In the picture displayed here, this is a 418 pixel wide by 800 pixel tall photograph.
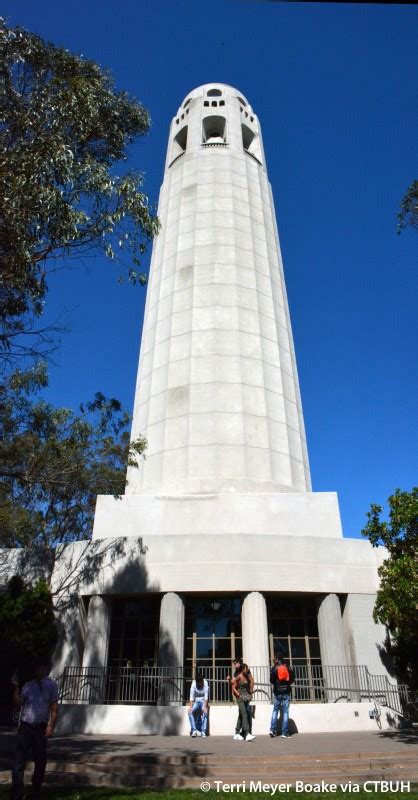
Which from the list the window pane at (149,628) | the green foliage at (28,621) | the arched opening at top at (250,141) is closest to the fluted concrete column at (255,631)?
the window pane at (149,628)

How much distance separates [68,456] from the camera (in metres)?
19.4

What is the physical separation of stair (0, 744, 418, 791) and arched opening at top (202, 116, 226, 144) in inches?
1290

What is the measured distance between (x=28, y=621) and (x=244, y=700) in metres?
8.13

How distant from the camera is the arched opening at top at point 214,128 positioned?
34625 millimetres

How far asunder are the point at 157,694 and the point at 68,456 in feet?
27.4

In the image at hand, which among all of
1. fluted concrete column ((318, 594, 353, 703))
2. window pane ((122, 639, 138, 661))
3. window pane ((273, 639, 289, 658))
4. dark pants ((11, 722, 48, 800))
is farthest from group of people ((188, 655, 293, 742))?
dark pants ((11, 722, 48, 800))

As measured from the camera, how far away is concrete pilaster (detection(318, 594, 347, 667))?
17094mm

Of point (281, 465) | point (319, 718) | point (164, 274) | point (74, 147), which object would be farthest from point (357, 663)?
point (164, 274)

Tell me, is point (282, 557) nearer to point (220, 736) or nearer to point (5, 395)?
point (220, 736)

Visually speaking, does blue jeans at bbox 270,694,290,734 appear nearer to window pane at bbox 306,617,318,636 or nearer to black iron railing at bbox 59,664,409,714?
black iron railing at bbox 59,664,409,714

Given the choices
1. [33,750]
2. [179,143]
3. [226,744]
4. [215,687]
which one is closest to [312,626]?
[215,687]

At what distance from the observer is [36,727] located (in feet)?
21.9

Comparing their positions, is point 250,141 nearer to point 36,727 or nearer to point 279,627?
point 279,627

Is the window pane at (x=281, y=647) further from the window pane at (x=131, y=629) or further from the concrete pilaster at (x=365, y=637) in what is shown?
the window pane at (x=131, y=629)
